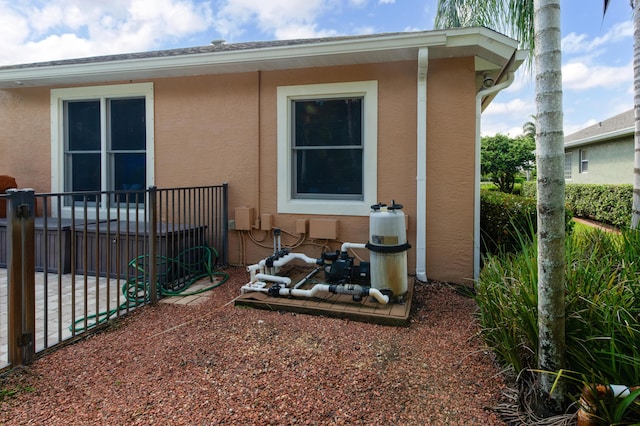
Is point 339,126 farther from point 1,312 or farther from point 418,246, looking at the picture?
point 1,312

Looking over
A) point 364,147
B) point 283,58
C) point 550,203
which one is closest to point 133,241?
point 283,58

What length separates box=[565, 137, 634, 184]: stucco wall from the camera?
40.4 feet

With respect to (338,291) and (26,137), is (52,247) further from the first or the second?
(338,291)

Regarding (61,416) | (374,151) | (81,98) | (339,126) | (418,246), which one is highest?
(81,98)

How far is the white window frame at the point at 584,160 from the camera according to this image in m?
15.4

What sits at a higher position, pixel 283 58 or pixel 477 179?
pixel 283 58

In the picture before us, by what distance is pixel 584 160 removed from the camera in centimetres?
1567

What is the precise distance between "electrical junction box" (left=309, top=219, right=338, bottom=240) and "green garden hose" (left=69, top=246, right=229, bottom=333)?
4.11 ft

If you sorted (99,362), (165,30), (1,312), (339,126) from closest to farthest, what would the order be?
(99,362) < (1,312) < (339,126) < (165,30)

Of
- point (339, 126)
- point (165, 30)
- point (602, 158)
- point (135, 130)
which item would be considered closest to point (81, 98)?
point (135, 130)

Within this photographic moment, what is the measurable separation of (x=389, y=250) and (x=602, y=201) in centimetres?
1089

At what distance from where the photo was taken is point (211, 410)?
82.4 inches

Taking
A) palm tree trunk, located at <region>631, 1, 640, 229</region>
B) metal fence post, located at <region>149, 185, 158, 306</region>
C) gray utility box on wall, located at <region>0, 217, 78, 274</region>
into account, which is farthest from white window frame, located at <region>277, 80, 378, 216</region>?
gray utility box on wall, located at <region>0, 217, 78, 274</region>

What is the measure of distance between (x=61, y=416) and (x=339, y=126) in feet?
13.7
